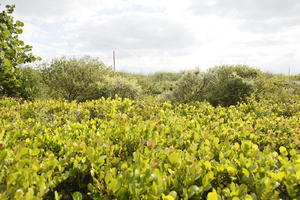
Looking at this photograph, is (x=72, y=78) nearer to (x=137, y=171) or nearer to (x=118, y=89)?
(x=118, y=89)

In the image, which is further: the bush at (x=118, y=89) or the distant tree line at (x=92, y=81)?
the bush at (x=118, y=89)

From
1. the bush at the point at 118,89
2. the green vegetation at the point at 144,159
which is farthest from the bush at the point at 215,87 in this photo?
the green vegetation at the point at 144,159

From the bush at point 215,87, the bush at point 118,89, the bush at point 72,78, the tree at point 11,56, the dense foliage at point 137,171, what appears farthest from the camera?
the bush at point 72,78

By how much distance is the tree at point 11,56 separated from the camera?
780cm

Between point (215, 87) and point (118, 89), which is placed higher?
point (215, 87)

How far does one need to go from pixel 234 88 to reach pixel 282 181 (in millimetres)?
8577

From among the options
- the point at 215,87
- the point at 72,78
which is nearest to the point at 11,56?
the point at 72,78

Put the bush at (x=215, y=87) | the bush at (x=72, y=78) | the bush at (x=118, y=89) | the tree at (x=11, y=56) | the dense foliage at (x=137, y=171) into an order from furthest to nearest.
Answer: the bush at (x=72, y=78), the bush at (x=118, y=89), the bush at (x=215, y=87), the tree at (x=11, y=56), the dense foliage at (x=137, y=171)

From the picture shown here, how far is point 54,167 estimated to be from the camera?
2021 mm

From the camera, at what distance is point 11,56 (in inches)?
334

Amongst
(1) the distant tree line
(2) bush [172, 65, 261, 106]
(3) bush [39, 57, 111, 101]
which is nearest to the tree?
(1) the distant tree line

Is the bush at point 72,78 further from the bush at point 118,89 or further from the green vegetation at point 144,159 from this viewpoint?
the green vegetation at point 144,159

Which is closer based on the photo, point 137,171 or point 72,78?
point 137,171

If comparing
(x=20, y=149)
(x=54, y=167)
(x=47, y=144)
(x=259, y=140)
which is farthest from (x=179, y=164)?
(x=259, y=140)
